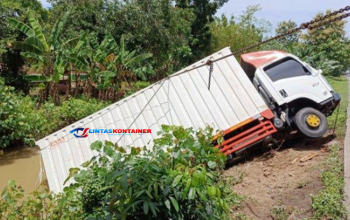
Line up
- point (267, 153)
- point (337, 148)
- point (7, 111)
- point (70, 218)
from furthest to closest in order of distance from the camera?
point (7, 111), point (267, 153), point (337, 148), point (70, 218)

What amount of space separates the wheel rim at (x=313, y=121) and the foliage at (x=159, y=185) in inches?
151

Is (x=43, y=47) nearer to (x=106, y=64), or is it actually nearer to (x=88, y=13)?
(x=106, y=64)

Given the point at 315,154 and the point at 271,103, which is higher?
the point at 271,103

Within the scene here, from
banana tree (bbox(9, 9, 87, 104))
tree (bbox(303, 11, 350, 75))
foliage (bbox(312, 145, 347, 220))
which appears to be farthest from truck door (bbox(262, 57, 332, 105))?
tree (bbox(303, 11, 350, 75))

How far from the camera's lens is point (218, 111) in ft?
18.7

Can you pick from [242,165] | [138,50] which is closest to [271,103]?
[242,165]

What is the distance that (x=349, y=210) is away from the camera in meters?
3.46

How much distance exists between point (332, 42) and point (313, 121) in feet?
98.6

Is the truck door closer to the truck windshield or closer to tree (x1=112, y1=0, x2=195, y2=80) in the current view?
the truck windshield

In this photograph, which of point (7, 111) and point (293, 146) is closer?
point (293, 146)

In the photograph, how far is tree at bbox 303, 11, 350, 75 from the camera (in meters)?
30.9

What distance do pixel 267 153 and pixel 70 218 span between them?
4.45m

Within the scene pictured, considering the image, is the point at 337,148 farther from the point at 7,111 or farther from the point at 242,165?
the point at 7,111

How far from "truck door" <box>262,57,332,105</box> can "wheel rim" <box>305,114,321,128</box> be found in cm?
39
